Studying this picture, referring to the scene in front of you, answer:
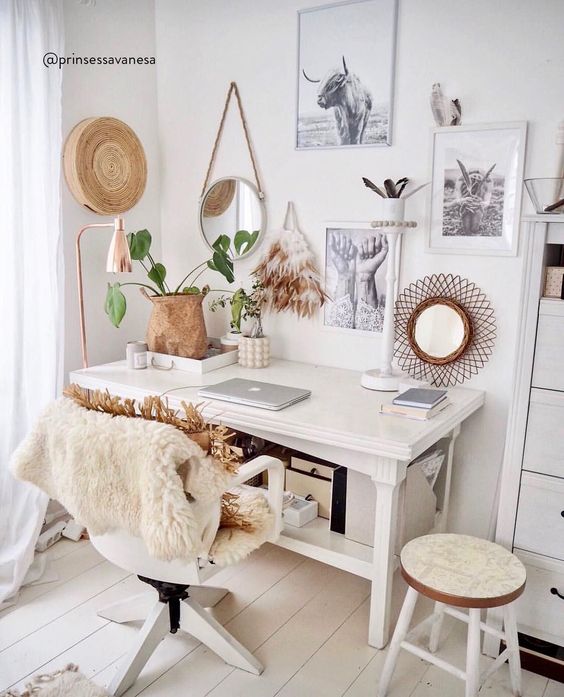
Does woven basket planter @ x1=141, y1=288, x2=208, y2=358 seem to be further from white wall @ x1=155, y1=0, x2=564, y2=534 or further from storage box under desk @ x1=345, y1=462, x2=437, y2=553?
storage box under desk @ x1=345, y1=462, x2=437, y2=553

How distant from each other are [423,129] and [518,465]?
1225mm

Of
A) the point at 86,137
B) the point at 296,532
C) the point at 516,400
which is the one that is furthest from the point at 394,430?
the point at 86,137

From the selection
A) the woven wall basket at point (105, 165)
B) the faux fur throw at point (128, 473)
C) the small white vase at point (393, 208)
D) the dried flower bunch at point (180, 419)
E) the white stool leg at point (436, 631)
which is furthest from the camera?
the woven wall basket at point (105, 165)

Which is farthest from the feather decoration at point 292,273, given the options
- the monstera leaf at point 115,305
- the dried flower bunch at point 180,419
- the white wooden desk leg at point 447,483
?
the dried flower bunch at point 180,419

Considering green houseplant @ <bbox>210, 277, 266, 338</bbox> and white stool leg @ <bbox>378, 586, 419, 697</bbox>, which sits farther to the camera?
green houseplant @ <bbox>210, 277, 266, 338</bbox>

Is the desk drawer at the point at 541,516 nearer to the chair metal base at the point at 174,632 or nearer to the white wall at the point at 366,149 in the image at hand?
the white wall at the point at 366,149

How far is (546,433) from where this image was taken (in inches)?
71.7

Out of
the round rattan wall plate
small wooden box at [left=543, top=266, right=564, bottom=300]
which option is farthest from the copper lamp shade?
small wooden box at [left=543, top=266, right=564, bottom=300]

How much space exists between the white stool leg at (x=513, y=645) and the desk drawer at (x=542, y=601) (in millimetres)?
111

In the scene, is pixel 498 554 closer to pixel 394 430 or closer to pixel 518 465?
pixel 518 465

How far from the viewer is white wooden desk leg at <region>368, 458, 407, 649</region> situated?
1.88m

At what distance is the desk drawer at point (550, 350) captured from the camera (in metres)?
1.76

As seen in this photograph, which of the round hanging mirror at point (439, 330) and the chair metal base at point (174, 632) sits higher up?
the round hanging mirror at point (439, 330)

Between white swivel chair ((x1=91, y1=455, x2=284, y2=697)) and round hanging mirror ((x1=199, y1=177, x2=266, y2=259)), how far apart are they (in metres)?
1.17
